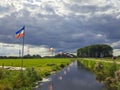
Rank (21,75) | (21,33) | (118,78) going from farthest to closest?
(21,75), (21,33), (118,78)

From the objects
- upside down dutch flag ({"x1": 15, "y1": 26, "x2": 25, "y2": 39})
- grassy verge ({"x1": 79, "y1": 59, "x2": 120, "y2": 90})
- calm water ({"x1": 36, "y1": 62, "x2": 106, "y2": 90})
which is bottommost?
calm water ({"x1": 36, "y1": 62, "x2": 106, "y2": 90})

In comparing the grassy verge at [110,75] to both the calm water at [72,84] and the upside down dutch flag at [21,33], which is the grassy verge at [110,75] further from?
the upside down dutch flag at [21,33]

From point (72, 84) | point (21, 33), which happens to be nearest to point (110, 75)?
point (72, 84)

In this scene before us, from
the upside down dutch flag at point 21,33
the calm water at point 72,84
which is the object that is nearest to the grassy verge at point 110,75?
the calm water at point 72,84

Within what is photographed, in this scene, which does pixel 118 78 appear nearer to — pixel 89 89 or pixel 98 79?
pixel 89 89

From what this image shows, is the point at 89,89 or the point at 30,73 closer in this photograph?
the point at 89,89

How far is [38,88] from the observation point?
148 ft

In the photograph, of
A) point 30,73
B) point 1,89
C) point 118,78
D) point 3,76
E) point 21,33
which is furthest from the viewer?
point 30,73

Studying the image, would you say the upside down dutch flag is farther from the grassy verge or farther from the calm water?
the grassy verge

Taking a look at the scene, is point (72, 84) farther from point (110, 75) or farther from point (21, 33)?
point (21, 33)

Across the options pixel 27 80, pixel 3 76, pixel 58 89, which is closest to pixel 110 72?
pixel 58 89

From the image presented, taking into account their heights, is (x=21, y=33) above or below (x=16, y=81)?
above

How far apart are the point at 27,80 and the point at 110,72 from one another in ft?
41.3

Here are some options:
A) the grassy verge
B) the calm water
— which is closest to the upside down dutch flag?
the calm water
